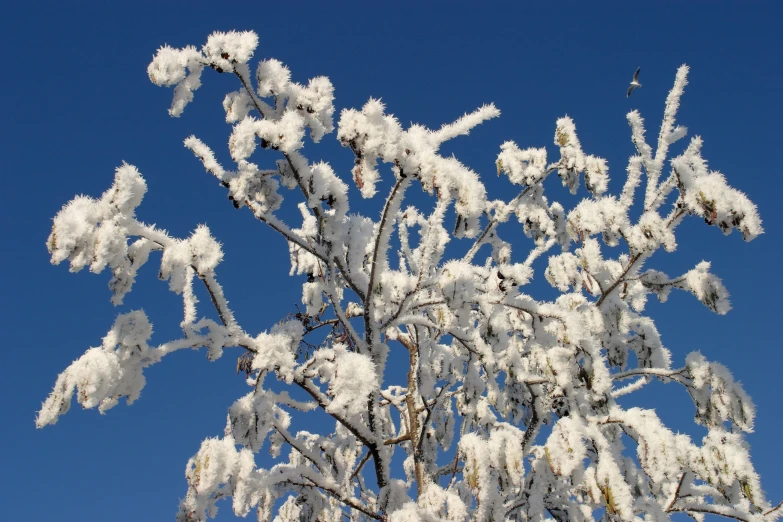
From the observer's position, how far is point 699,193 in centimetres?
331

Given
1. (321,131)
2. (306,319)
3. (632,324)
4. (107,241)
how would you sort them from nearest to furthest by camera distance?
(107,241)
(321,131)
(632,324)
(306,319)

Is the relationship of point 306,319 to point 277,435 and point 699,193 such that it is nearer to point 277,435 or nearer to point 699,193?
point 277,435

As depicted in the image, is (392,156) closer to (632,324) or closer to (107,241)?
(107,241)

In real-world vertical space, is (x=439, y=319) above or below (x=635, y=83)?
below

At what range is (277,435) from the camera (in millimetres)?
4559

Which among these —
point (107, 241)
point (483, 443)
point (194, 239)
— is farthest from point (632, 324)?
point (107, 241)

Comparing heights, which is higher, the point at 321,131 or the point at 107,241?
the point at 321,131

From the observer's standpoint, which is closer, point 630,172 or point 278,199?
point 278,199

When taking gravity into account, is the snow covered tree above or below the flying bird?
below

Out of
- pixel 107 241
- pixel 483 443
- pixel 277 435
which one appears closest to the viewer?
pixel 107 241

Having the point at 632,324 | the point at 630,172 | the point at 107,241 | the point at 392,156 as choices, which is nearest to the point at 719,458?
the point at 632,324

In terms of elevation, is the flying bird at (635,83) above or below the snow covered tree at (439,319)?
above

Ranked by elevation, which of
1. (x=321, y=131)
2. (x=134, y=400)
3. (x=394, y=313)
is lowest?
(x=134, y=400)

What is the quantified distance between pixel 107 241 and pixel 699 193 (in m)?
3.27
